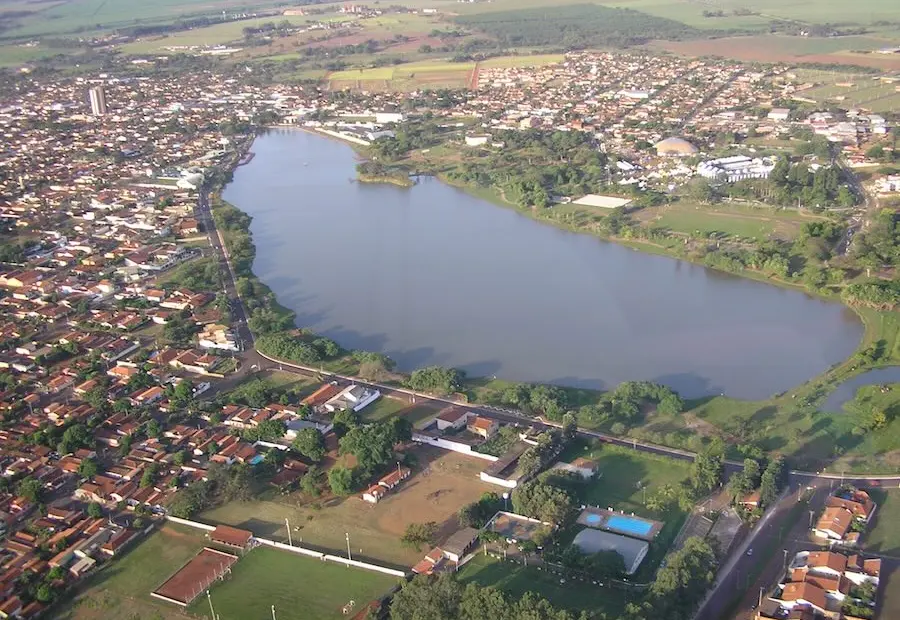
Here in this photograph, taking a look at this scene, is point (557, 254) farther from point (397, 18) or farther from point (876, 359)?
point (397, 18)

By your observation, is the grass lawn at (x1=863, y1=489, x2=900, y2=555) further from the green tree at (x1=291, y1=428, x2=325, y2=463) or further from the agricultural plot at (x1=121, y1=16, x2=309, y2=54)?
the agricultural plot at (x1=121, y1=16, x2=309, y2=54)

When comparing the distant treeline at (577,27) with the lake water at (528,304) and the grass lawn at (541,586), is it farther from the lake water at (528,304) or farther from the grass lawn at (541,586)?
the grass lawn at (541,586)

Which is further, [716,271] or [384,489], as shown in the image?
[716,271]

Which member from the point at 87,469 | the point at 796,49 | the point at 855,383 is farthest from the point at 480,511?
the point at 796,49

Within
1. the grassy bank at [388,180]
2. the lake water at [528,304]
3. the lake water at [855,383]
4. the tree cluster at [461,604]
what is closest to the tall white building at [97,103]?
the grassy bank at [388,180]

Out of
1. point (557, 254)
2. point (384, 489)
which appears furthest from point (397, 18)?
point (384, 489)

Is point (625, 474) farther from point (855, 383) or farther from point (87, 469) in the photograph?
point (87, 469)

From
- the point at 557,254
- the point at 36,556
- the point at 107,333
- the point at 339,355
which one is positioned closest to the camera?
the point at 36,556
